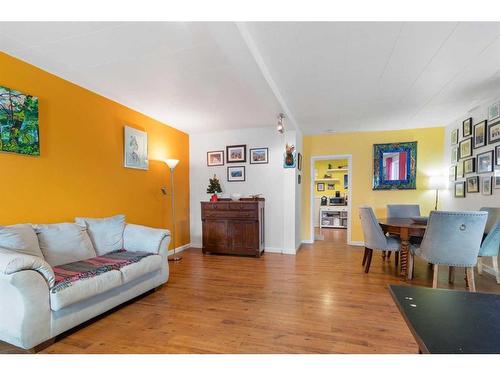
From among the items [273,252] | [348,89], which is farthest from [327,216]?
[348,89]

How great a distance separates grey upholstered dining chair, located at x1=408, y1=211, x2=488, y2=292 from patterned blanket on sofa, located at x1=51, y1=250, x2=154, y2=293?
3.11 m

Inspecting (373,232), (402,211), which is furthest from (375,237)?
(402,211)

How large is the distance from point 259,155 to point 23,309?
12.5ft

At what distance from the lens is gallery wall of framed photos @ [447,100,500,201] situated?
10.4 feet

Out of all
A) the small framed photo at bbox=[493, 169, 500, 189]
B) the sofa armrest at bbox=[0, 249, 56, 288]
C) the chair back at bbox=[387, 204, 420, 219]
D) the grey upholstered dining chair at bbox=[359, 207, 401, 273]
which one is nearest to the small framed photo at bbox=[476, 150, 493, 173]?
the small framed photo at bbox=[493, 169, 500, 189]

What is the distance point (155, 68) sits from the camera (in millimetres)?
2436

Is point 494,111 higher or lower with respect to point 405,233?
higher

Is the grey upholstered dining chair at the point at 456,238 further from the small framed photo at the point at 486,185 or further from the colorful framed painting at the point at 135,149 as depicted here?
the colorful framed painting at the point at 135,149

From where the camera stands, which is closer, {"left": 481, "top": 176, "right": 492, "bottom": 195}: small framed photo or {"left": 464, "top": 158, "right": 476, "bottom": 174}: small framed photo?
{"left": 481, "top": 176, "right": 492, "bottom": 195}: small framed photo

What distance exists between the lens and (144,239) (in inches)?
111

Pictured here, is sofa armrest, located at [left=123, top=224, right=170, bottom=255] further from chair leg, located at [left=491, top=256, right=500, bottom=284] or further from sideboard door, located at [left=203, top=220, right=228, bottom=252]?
chair leg, located at [left=491, top=256, right=500, bottom=284]

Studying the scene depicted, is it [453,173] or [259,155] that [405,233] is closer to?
[453,173]
